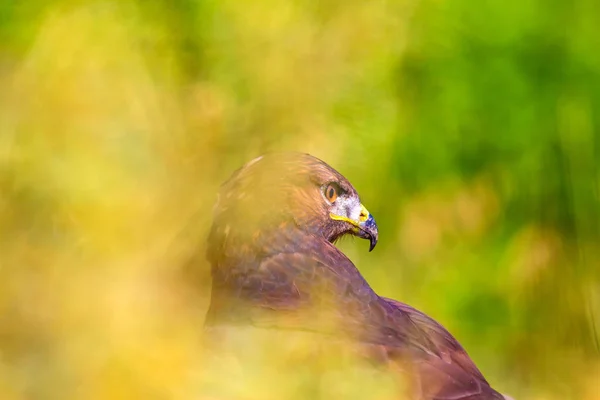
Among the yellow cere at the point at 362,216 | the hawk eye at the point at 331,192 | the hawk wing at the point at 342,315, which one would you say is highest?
the hawk eye at the point at 331,192

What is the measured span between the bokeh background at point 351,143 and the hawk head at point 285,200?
0.16 meters

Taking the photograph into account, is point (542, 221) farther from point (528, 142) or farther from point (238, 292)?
point (238, 292)

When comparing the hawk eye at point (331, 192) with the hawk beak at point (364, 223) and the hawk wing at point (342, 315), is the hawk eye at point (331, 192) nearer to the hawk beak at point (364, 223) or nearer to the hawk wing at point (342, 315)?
the hawk beak at point (364, 223)

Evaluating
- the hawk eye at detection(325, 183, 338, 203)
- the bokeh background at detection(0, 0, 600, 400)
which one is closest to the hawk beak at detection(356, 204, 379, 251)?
the hawk eye at detection(325, 183, 338, 203)

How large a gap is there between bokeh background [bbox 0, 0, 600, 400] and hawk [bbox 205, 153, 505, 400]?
204 mm

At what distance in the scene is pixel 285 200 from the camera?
7.93 feet

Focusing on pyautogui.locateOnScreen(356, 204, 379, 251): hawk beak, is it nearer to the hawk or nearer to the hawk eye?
the hawk

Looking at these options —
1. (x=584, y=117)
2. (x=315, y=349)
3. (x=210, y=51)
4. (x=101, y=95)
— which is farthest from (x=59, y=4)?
(x=584, y=117)

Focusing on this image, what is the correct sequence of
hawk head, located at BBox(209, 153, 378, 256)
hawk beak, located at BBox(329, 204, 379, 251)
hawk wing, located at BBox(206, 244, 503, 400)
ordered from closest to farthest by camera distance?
hawk wing, located at BBox(206, 244, 503, 400)
hawk head, located at BBox(209, 153, 378, 256)
hawk beak, located at BBox(329, 204, 379, 251)

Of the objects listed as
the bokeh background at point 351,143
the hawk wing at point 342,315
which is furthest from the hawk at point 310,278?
the bokeh background at point 351,143

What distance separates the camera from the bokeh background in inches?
97.3

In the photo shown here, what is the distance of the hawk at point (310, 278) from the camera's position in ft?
6.19

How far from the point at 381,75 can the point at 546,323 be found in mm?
1084

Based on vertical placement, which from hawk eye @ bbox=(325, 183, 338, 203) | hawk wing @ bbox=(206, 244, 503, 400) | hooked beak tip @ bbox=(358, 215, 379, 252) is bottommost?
hawk wing @ bbox=(206, 244, 503, 400)
